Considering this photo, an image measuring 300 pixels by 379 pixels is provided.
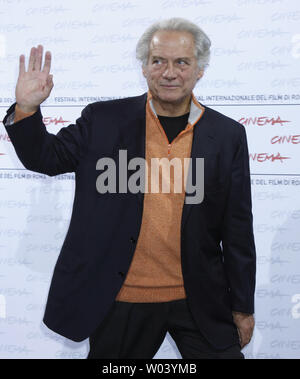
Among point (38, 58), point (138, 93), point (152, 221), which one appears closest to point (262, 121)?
point (138, 93)

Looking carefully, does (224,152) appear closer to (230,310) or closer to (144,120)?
(144,120)

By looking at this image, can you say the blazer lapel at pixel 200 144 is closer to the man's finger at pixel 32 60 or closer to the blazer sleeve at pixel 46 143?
the blazer sleeve at pixel 46 143

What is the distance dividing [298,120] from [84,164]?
4.42ft

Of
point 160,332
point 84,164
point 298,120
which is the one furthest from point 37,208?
point 298,120

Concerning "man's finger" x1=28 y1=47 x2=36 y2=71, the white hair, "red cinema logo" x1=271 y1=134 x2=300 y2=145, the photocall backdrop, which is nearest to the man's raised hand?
"man's finger" x1=28 y1=47 x2=36 y2=71

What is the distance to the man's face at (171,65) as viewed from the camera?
64.7 inches

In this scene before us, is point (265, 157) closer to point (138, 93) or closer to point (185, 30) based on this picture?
point (138, 93)

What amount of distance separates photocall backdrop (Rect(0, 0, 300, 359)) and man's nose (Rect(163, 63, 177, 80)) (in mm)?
862

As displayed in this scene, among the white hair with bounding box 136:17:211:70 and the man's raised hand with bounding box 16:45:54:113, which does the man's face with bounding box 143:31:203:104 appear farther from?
the man's raised hand with bounding box 16:45:54:113

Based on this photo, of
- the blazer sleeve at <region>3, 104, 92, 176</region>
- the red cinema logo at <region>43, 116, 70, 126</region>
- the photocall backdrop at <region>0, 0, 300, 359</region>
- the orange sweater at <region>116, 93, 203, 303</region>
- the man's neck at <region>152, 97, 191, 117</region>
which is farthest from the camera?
the red cinema logo at <region>43, 116, 70, 126</region>

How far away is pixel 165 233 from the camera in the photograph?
1609mm

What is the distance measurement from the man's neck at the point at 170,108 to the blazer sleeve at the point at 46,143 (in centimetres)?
27

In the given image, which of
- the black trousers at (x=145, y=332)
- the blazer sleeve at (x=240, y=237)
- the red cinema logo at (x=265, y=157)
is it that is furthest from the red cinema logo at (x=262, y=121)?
the black trousers at (x=145, y=332)

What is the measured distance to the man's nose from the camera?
162 cm
